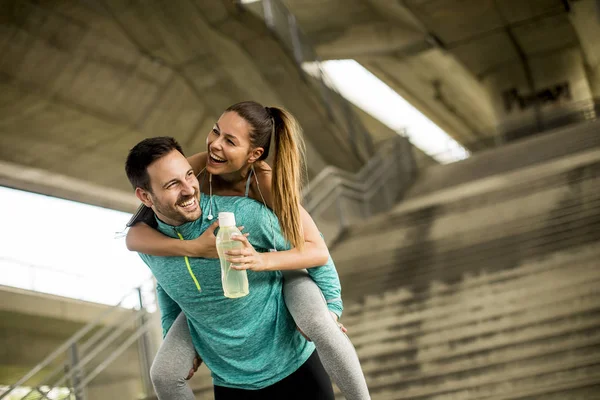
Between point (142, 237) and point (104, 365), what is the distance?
410 centimetres

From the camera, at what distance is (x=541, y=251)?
6988 millimetres

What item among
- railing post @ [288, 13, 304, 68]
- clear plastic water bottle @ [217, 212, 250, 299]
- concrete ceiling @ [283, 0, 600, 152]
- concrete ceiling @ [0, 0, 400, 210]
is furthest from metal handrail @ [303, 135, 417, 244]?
clear plastic water bottle @ [217, 212, 250, 299]

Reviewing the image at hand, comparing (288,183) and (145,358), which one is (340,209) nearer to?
(145,358)

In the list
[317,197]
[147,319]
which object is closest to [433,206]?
[317,197]

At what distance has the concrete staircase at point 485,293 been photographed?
5.25 m

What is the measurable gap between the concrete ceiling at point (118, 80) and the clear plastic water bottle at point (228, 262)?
37.6ft

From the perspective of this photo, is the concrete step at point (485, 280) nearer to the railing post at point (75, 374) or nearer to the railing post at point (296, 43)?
the railing post at point (75, 374)

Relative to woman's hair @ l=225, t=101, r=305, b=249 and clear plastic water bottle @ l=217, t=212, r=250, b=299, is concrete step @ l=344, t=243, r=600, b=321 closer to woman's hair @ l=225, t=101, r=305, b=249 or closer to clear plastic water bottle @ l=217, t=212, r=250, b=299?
woman's hair @ l=225, t=101, r=305, b=249

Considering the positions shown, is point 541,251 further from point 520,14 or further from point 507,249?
point 520,14

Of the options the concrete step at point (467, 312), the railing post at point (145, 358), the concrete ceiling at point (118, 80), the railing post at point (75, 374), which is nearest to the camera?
the concrete step at point (467, 312)

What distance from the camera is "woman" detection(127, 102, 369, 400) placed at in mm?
2443

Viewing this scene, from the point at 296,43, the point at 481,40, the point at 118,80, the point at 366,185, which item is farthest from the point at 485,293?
the point at 481,40

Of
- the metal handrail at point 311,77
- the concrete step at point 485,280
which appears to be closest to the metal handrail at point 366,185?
the metal handrail at point 311,77

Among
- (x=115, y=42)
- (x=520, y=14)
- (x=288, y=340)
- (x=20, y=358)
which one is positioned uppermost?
(x=520, y=14)
